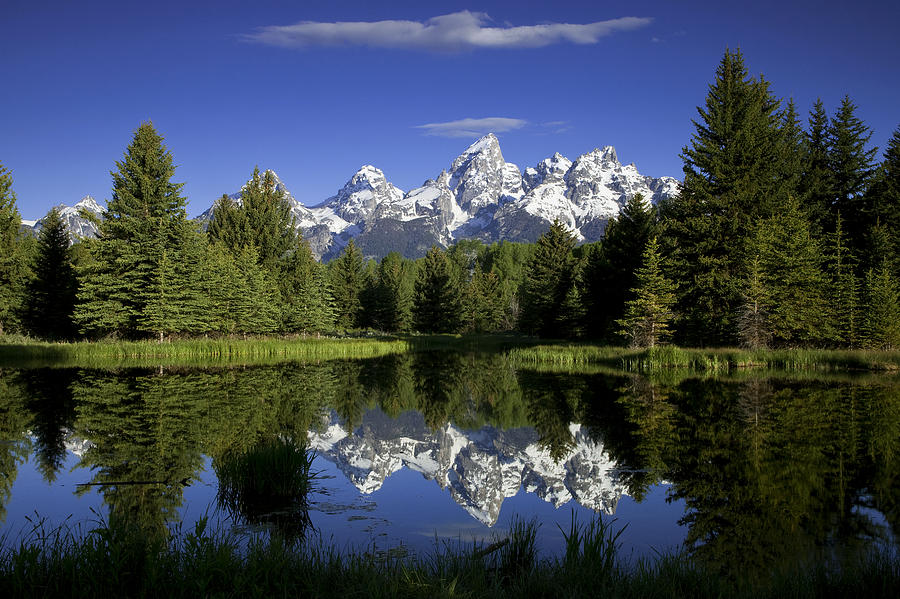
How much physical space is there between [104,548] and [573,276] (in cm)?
5458

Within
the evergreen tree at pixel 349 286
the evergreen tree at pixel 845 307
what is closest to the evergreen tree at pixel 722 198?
the evergreen tree at pixel 845 307

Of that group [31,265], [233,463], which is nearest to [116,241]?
[31,265]

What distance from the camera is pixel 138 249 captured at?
38.5 metres

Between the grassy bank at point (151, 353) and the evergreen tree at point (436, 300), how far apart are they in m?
33.8

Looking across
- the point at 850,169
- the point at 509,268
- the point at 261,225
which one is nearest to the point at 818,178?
the point at 850,169

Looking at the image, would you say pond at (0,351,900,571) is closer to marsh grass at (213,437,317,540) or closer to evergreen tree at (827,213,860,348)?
marsh grass at (213,437,317,540)

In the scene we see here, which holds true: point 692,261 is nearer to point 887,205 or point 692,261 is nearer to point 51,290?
point 887,205

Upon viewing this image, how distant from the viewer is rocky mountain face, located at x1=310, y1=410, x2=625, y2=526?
369 inches

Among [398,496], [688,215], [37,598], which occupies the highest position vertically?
[688,215]

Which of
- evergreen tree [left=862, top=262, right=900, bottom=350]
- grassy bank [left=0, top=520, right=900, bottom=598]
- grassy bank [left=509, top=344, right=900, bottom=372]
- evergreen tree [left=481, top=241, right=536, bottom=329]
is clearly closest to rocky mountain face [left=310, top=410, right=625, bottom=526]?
grassy bank [left=0, top=520, right=900, bottom=598]

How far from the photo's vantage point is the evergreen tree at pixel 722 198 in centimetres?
3675

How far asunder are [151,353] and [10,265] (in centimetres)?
1960

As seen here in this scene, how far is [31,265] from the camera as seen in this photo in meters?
44.5

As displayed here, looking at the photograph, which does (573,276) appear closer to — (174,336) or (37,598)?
(174,336)
